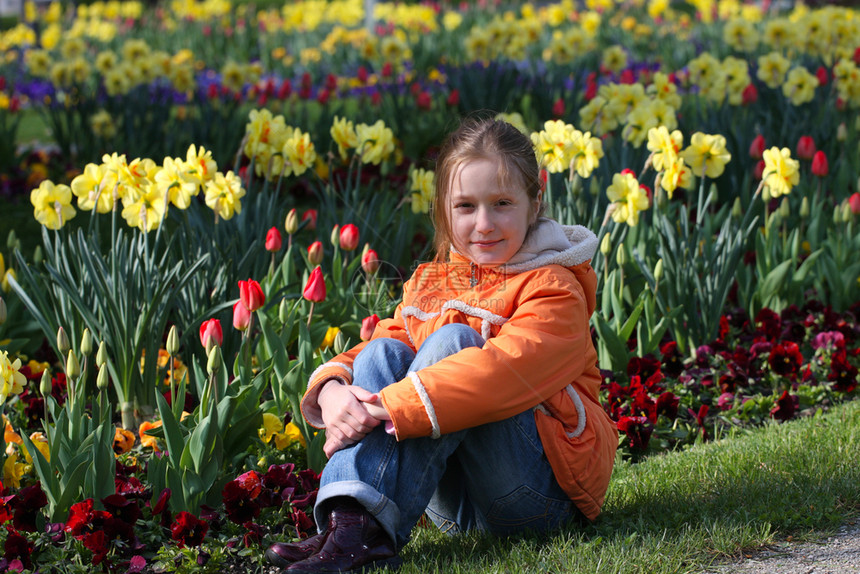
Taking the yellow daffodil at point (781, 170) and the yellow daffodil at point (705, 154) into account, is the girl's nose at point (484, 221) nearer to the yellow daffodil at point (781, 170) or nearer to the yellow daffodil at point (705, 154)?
the yellow daffodil at point (705, 154)

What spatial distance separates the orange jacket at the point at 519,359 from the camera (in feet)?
5.73

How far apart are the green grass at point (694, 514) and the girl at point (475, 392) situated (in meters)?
0.08

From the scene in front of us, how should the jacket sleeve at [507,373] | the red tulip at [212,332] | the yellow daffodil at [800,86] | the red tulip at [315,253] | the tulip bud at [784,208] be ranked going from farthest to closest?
the yellow daffodil at [800,86]
the tulip bud at [784,208]
the red tulip at [315,253]
the red tulip at [212,332]
the jacket sleeve at [507,373]

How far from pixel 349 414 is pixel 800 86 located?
3.73 meters

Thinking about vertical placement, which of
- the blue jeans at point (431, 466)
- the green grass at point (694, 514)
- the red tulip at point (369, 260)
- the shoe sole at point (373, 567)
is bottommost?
the green grass at point (694, 514)

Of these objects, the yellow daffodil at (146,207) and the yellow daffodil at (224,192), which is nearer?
the yellow daffodil at (146,207)

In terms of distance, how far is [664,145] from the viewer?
315cm

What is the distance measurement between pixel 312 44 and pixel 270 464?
330 inches

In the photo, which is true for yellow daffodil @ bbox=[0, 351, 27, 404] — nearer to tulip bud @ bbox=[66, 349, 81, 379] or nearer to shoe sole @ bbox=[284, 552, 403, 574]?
tulip bud @ bbox=[66, 349, 81, 379]

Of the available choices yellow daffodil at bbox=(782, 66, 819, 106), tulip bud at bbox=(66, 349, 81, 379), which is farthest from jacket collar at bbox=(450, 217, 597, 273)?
yellow daffodil at bbox=(782, 66, 819, 106)

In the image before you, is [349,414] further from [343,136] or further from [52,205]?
[343,136]

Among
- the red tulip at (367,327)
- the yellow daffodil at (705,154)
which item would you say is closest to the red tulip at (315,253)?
the red tulip at (367,327)

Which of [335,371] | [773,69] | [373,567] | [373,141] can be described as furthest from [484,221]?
[773,69]

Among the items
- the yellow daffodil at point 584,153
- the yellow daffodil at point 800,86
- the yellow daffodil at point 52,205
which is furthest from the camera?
the yellow daffodil at point 800,86
